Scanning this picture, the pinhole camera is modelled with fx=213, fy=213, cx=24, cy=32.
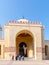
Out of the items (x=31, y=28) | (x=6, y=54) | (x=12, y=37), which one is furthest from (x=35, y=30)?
(x=6, y=54)

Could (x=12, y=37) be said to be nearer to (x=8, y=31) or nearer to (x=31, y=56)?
(x=8, y=31)

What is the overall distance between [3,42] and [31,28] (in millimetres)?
5548

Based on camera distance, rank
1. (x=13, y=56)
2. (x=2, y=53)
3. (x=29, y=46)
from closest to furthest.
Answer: (x=13, y=56) → (x=2, y=53) → (x=29, y=46)

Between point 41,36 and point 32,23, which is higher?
point 32,23

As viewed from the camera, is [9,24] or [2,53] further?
[2,53]

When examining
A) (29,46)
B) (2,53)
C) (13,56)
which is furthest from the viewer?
(29,46)

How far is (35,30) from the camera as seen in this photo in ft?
98.8

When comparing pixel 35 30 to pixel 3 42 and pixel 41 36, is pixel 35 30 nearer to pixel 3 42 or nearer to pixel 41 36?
pixel 41 36

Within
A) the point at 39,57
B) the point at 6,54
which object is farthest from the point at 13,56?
the point at 39,57

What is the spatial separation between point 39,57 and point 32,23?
4.91 m

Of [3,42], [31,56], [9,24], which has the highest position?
[9,24]

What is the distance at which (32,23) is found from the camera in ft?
99.6

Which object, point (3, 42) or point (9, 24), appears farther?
point (3, 42)

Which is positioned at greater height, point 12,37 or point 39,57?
point 12,37
